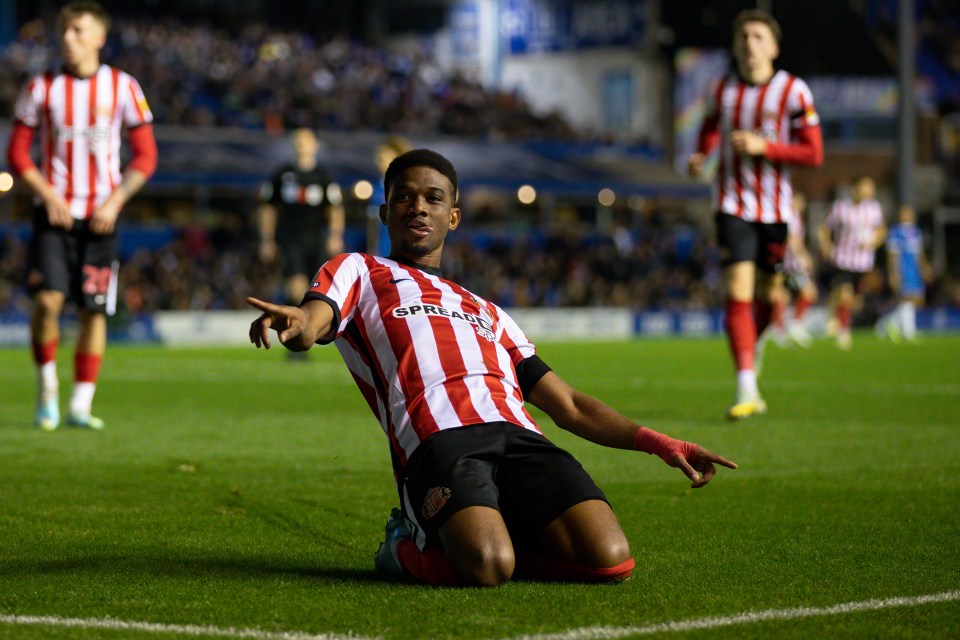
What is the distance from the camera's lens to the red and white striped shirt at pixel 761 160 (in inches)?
397

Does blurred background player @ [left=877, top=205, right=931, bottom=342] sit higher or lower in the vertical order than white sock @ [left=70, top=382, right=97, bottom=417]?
lower

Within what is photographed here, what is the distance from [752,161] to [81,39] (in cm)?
442

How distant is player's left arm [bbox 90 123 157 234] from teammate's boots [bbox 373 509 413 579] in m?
4.59

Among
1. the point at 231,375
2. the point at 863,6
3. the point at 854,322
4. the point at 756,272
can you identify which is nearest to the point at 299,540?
the point at 756,272

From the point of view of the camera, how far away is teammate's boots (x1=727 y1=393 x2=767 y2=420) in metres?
9.59

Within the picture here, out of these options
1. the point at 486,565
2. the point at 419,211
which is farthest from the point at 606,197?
the point at 486,565

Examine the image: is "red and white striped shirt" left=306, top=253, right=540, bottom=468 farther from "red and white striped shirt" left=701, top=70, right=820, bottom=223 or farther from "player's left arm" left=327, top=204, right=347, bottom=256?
"player's left arm" left=327, top=204, right=347, bottom=256

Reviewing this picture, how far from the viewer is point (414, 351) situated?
457cm

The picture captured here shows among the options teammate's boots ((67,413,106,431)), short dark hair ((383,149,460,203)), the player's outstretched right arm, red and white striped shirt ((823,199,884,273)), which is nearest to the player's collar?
short dark hair ((383,149,460,203))

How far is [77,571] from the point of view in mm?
4422

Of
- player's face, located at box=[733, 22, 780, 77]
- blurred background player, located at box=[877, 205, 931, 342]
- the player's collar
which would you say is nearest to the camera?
the player's collar

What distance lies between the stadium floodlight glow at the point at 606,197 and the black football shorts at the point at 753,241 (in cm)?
2660

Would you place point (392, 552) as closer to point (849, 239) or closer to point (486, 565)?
point (486, 565)

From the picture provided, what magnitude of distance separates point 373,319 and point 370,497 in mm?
1785
